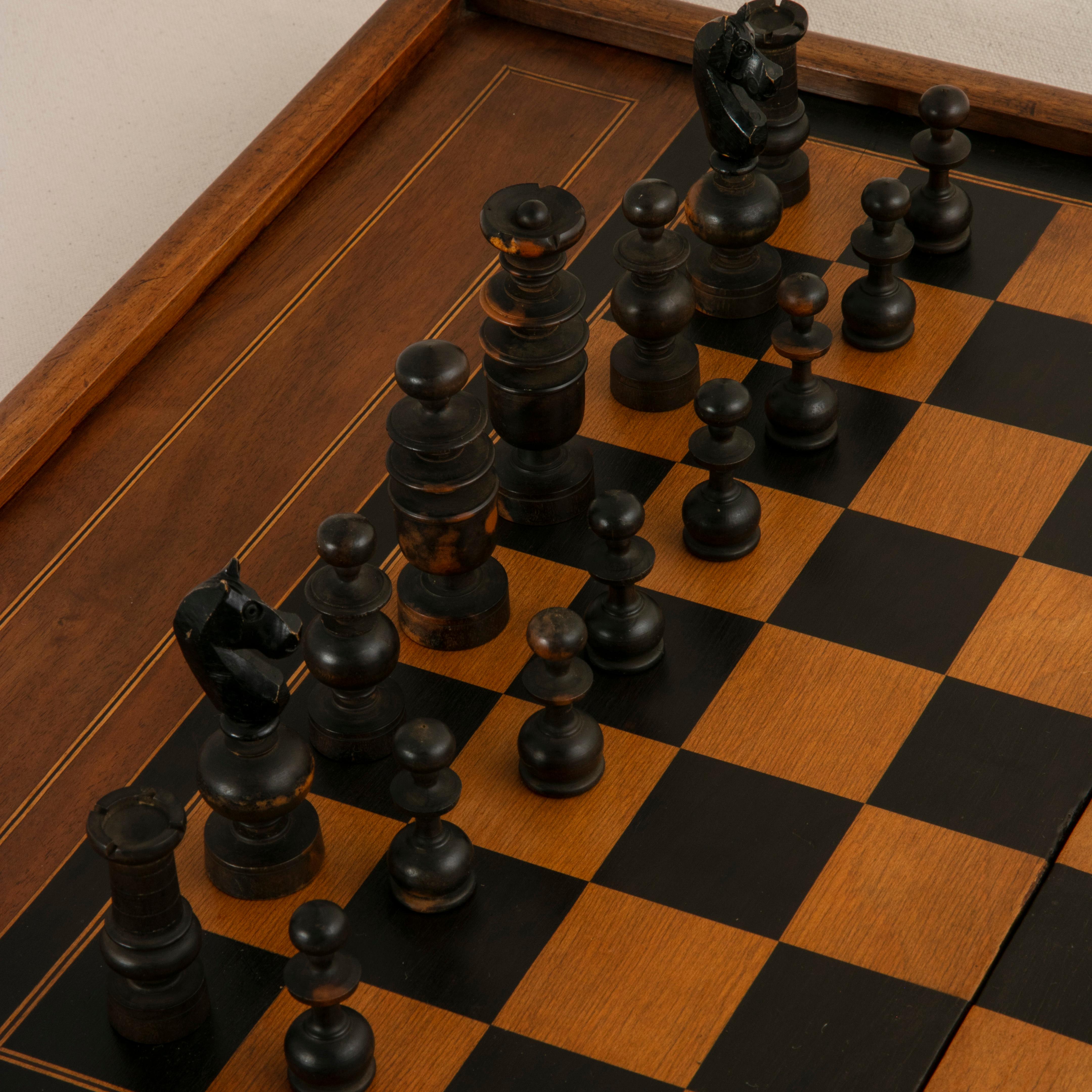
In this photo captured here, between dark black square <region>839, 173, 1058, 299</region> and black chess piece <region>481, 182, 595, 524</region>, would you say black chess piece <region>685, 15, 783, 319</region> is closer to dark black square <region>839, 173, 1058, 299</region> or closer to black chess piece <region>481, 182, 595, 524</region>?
dark black square <region>839, 173, 1058, 299</region>

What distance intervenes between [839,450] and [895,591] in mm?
240

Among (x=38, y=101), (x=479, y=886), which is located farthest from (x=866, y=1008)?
(x=38, y=101)

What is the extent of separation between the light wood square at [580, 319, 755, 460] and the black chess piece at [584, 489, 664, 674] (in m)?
0.28

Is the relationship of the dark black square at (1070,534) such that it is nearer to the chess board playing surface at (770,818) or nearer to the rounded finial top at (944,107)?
the chess board playing surface at (770,818)

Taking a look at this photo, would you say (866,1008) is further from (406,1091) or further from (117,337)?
(117,337)

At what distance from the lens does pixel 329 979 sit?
169 centimetres

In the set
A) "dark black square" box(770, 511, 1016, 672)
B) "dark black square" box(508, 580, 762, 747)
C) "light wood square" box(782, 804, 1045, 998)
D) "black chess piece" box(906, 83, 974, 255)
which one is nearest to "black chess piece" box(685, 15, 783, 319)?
"black chess piece" box(906, 83, 974, 255)

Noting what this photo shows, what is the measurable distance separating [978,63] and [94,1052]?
7.88 feet

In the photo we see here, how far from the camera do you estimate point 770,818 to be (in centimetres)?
194

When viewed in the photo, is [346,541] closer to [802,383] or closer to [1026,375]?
[802,383]

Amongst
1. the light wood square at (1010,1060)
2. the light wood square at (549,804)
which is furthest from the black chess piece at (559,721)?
the light wood square at (1010,1060)

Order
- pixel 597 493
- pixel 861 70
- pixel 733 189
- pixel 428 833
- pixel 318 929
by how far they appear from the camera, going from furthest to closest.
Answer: pixel 861 70 → pixel 733 189 → pixel 597 493 → pixel 428 833 → pixel 318 929

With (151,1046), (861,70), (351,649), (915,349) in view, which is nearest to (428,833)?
(351,649)

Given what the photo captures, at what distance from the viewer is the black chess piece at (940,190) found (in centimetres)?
250
